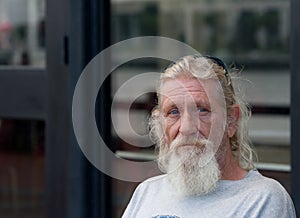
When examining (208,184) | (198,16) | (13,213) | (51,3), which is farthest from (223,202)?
(198,16)

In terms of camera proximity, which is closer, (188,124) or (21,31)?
(188,124)

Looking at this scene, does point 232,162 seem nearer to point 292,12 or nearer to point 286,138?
point 292,12

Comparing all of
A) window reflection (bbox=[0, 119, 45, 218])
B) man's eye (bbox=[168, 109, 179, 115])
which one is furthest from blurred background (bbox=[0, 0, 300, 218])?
man's eye (bbox=[168, 109, 179, 115])

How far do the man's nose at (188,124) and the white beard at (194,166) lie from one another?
16 millimetres

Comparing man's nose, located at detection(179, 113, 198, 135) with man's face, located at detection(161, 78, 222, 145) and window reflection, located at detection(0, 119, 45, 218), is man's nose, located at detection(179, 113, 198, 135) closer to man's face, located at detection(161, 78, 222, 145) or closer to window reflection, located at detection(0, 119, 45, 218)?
man's face, located at detection(161, 78, 222, 145)

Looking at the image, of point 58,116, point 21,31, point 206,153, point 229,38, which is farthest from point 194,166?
point 229,38

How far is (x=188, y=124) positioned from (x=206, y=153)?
8 centimetres

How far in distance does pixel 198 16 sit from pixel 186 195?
6508 millimetres

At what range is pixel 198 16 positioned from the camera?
800cm

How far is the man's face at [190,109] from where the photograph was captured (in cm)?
160

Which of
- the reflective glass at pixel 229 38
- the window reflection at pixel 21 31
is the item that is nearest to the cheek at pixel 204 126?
the reflective glass at pixel 229 38

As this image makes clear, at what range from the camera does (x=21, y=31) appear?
4.66m

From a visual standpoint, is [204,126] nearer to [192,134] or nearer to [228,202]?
[192,134]

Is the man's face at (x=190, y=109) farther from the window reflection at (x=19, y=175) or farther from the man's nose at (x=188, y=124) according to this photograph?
the window reflection at (x=19, y=175)
